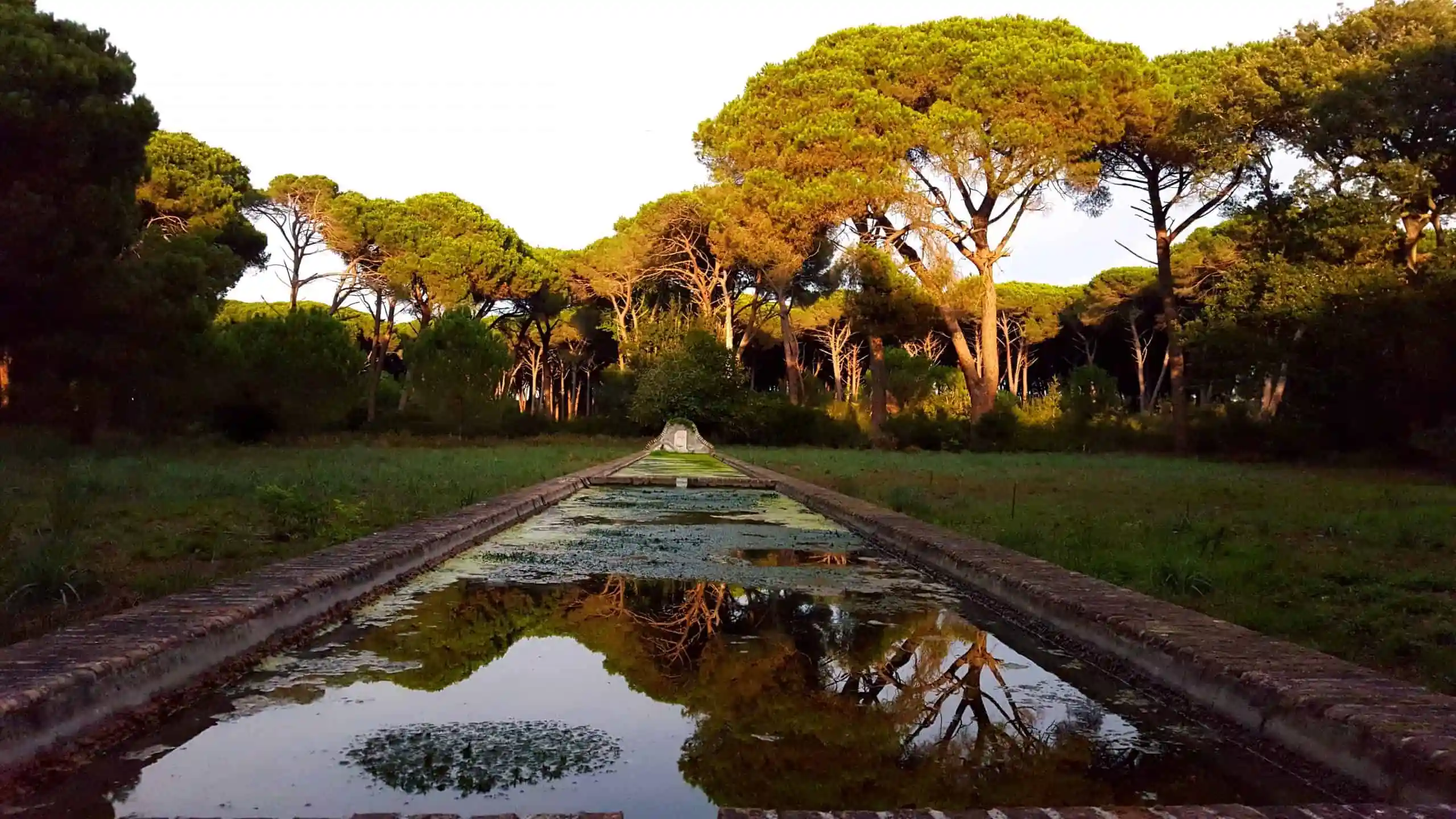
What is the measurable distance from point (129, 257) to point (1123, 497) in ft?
56.0

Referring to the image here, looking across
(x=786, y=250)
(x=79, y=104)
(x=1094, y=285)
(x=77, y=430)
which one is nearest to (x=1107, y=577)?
(x=79, y=104)

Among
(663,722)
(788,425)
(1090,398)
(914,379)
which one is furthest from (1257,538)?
(914,379)

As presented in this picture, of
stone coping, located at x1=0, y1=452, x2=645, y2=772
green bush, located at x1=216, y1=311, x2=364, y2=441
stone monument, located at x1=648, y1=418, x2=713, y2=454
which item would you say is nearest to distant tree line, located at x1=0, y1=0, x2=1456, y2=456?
green bush, located at x1=216, y1=311, x2=364, y2=441

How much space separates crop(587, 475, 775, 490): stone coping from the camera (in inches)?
641

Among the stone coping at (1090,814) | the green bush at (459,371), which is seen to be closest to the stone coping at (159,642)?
the stone coping at (1090,814)

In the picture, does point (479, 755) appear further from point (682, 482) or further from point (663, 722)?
point (682, 482)

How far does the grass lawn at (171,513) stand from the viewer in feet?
17.3

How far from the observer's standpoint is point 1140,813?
2605mm

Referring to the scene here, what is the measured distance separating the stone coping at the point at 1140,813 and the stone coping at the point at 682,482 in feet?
44.0

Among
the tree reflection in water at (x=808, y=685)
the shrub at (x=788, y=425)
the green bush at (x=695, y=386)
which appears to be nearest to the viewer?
the tree reflection in water at (x=808, y=685)

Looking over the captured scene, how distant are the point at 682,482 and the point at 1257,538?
912 centimetres

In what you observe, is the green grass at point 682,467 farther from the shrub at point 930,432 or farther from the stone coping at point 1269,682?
the stone coping at point 1269,682

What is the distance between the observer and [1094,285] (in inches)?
1711

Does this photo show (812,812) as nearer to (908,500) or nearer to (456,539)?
(456,539)
